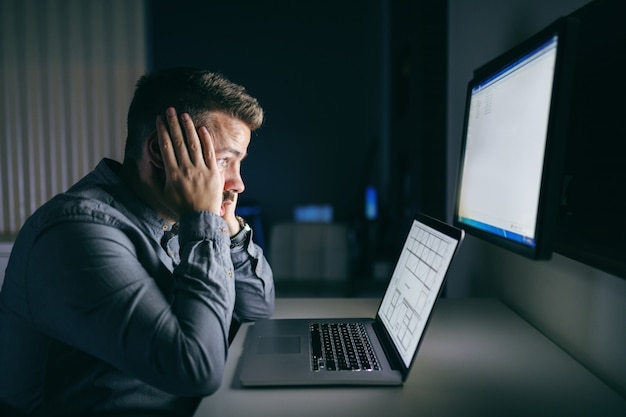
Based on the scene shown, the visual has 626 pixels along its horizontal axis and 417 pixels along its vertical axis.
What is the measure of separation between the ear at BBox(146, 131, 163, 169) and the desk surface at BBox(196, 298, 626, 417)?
0.44 meters

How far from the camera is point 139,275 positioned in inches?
31.9

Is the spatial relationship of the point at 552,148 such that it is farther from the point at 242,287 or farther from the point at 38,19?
the point at 38,19

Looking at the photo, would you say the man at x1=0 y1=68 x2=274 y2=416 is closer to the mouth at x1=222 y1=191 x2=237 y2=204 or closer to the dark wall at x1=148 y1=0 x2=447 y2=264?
the mouth at x1=222 y1=191 x2=237 y2=204

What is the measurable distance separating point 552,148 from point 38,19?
3218 millimetres

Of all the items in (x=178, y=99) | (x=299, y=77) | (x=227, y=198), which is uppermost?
(x=299, y=77)

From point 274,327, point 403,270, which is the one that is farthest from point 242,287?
point 403,270

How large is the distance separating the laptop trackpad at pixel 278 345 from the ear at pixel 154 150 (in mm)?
449

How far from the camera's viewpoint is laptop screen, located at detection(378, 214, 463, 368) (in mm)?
804

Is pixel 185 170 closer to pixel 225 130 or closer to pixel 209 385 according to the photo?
pixel 225 130

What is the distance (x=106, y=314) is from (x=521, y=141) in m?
0.78

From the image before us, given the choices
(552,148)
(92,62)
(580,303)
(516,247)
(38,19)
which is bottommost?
(580,303)

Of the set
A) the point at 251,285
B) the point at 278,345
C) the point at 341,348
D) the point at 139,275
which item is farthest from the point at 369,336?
the point at 139,275

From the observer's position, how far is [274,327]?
111 centimetres

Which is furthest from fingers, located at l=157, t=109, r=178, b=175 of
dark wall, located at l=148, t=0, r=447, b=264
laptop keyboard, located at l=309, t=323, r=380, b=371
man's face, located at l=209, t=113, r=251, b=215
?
dark wall, located at l=148, t=0, r=447, b=264
